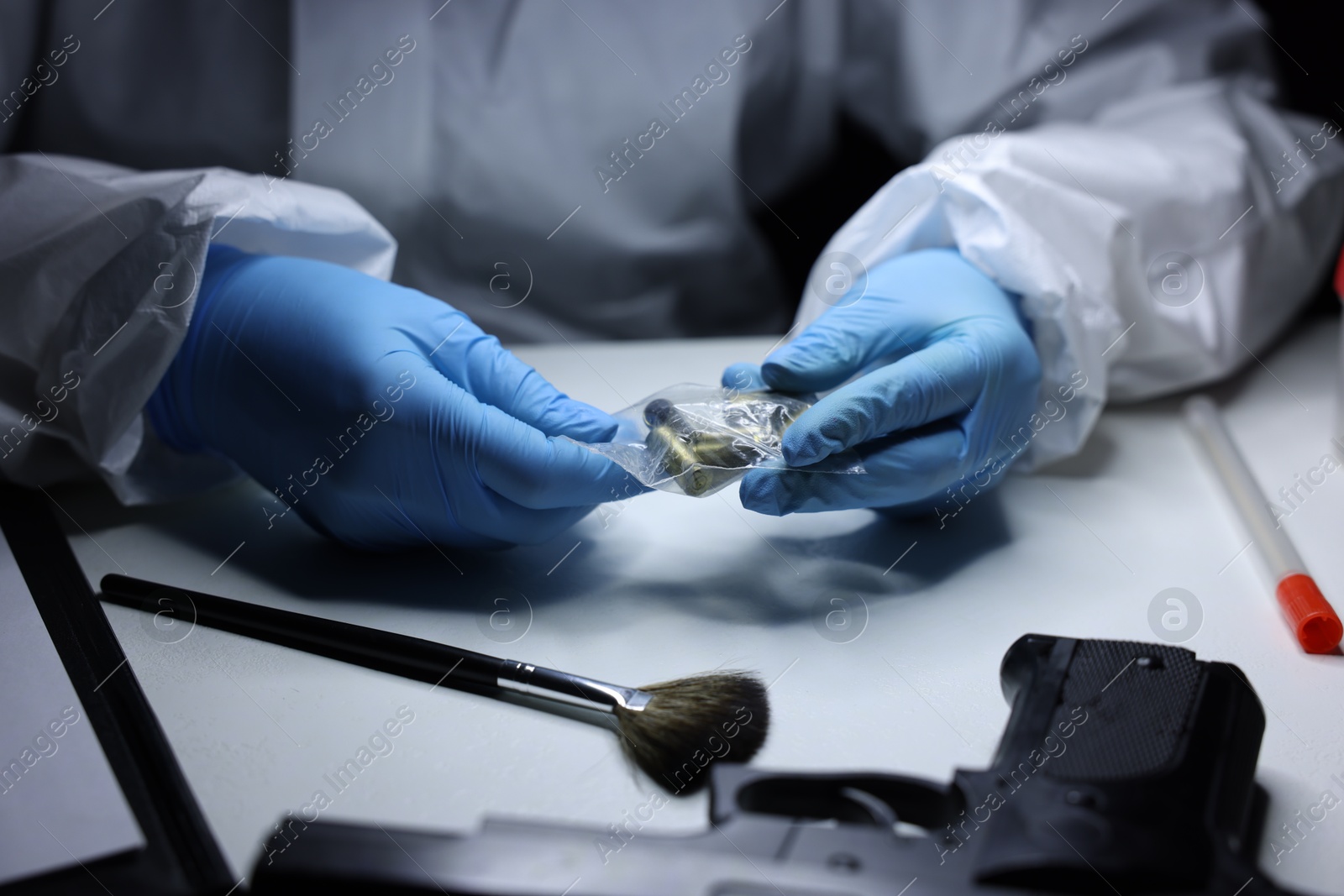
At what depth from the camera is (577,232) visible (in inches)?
54.0

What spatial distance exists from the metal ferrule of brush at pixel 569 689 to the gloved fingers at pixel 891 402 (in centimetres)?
24

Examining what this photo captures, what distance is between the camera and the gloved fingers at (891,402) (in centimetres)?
82

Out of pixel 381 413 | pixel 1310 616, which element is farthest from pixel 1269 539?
pixel 381 413

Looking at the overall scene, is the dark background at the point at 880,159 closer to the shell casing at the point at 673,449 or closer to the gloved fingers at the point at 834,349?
the gloved fingers at the point at 834,349

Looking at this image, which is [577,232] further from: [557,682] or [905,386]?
[557,682]

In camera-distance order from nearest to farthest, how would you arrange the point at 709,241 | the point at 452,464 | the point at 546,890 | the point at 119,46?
the point at 546,890 < the point at 452,464 < the point at 119,46 < the point at 709,241

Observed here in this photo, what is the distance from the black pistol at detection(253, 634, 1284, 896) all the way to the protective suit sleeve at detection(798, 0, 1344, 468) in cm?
55

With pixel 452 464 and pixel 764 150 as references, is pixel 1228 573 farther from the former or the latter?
pixel 764 150

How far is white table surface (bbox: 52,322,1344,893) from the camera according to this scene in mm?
662

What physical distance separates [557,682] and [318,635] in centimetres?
21

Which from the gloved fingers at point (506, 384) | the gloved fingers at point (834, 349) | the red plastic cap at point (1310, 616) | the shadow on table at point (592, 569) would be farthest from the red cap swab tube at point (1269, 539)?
the gloved fingers at point (506, 384)

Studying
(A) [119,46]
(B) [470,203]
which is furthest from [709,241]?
(A) [119,46]

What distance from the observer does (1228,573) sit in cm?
92

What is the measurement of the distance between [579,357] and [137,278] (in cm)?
56
